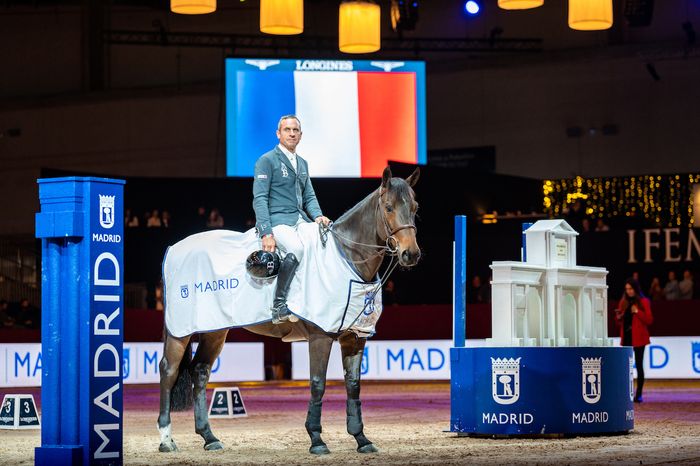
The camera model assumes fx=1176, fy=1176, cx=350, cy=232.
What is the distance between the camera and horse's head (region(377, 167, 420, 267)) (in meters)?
9.68

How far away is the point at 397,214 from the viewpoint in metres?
9.78

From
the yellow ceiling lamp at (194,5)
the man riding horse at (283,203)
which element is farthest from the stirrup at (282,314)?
the yellow ceiling lamp at (194,5)

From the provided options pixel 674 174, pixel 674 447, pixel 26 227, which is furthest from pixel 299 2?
pixel 26 227

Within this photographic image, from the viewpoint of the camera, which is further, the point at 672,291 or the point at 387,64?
the point at 387,64

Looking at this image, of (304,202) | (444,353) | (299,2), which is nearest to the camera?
(304,202)

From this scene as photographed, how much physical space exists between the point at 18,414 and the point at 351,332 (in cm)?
481

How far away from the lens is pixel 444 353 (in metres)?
22.1

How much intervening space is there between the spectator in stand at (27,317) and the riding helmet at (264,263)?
18.4 m

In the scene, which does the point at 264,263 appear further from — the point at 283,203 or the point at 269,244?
the point at 283,203

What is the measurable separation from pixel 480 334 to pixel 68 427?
1621cm

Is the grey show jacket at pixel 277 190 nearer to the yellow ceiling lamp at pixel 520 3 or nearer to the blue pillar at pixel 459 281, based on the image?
the blue pillar at pixel 459 281

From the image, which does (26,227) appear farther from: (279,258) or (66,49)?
(279,258)

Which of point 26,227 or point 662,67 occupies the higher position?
point 662,67

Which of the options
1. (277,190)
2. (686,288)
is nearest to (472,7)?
(686,288)
